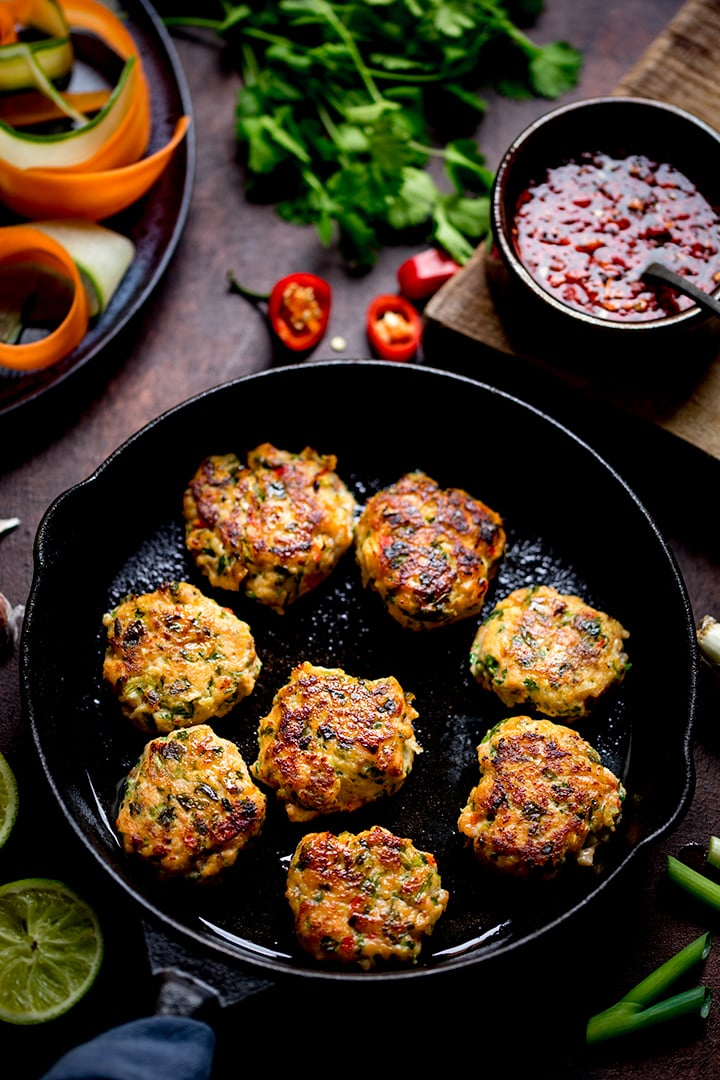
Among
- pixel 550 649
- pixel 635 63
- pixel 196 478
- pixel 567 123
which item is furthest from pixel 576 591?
pixel 635 63

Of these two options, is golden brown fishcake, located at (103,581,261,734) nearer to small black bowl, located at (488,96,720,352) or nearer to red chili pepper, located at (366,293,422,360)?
red chili pepper, located at (366,293,422,360)

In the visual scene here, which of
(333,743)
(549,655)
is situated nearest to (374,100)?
(549,655)

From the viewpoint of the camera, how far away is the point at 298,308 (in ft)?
15.5

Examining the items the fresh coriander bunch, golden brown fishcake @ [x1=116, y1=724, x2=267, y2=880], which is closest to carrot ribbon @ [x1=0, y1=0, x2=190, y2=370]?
the fresh coriander bunch

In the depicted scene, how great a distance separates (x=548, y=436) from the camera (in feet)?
14.1

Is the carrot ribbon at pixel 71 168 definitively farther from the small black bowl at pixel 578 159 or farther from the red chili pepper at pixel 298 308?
the small black bowl at pixel 578 159

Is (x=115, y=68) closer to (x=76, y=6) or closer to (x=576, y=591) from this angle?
(x=76, y=6)

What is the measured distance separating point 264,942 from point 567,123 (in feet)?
11.1

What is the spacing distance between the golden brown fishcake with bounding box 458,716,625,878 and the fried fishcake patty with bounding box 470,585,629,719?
122mm

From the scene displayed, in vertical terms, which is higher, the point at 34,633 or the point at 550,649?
the point at 550,649

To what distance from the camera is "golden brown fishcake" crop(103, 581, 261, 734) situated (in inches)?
157

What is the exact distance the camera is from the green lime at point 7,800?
3.91 m

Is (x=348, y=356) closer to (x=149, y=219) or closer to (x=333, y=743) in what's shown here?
(x=149, y=219)

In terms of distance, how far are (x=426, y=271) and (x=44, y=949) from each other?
124 inches
